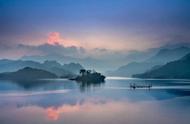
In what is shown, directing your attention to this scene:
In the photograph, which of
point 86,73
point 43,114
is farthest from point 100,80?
point 43,114

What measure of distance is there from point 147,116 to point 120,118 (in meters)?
3.78

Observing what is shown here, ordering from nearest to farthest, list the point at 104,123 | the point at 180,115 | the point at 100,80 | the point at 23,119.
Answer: the point at 104,123, the point at 23,119, the point at 180,115, the point at 100,80

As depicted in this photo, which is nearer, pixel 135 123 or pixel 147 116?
pixel 135 123

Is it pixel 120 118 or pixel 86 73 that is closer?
pixel 120 118

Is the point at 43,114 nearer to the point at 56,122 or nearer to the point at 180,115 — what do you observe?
the point at 56,122

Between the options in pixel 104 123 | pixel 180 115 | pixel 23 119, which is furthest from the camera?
pixel 180 115

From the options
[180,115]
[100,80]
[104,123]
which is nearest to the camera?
[104,123]

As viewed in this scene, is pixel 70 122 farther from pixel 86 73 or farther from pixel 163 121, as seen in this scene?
pixel 86 73

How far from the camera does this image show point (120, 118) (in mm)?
33625

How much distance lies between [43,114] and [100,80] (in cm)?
15091

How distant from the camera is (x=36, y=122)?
31.2 m

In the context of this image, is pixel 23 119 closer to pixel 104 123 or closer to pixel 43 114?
pixel 43 114

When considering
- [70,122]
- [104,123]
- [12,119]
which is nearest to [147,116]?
[104,123]

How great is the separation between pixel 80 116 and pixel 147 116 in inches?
347
